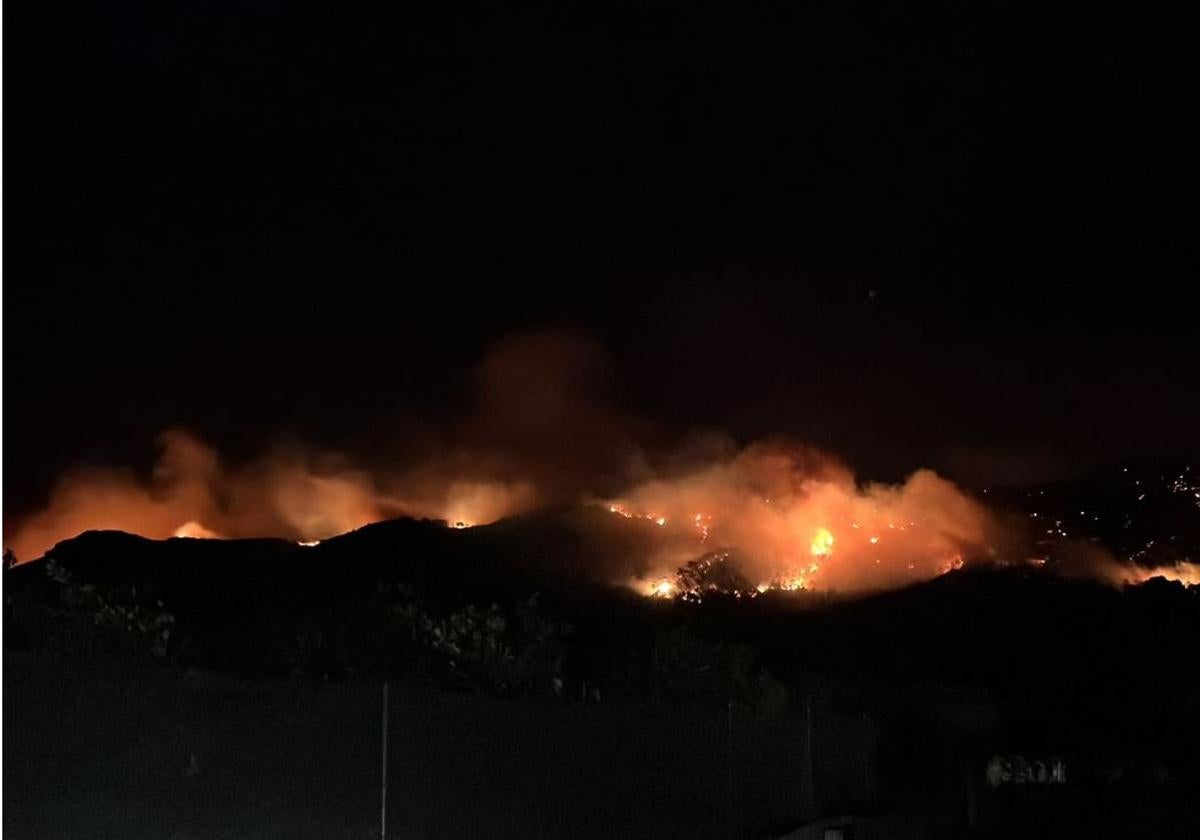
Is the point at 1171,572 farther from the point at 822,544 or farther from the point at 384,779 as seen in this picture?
the point at 384,779

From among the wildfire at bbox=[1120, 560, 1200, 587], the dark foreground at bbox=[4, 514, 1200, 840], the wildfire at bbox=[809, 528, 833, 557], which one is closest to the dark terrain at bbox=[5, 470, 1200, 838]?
the dark foreground at bbox=[4, 514, 1200, 840]

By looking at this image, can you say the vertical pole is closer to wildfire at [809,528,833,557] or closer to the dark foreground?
the dark foreground

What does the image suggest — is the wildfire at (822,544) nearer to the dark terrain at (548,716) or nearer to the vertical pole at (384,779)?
the dark terrain at (548,716)

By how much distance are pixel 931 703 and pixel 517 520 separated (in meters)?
29.2

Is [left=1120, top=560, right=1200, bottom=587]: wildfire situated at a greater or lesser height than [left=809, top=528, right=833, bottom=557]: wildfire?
lesser

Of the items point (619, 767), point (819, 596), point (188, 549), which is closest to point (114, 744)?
point (619, 767)

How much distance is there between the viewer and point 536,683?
1280cm

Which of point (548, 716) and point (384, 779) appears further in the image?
point (548, 716)

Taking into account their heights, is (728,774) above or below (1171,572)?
below

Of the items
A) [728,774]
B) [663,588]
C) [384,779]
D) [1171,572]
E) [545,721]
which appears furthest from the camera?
[1171,572]

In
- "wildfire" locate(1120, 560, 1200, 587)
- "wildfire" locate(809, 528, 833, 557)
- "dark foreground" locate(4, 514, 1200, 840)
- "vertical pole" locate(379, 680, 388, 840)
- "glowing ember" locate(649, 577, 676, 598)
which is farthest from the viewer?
"wildfire" locate(1120, 560, 1200, 587)

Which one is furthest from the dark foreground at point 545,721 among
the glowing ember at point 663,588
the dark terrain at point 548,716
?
the glowing ember at point 663,588

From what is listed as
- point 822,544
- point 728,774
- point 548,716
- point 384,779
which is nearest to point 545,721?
point 548,716

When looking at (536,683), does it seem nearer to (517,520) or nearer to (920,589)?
(920,589)
